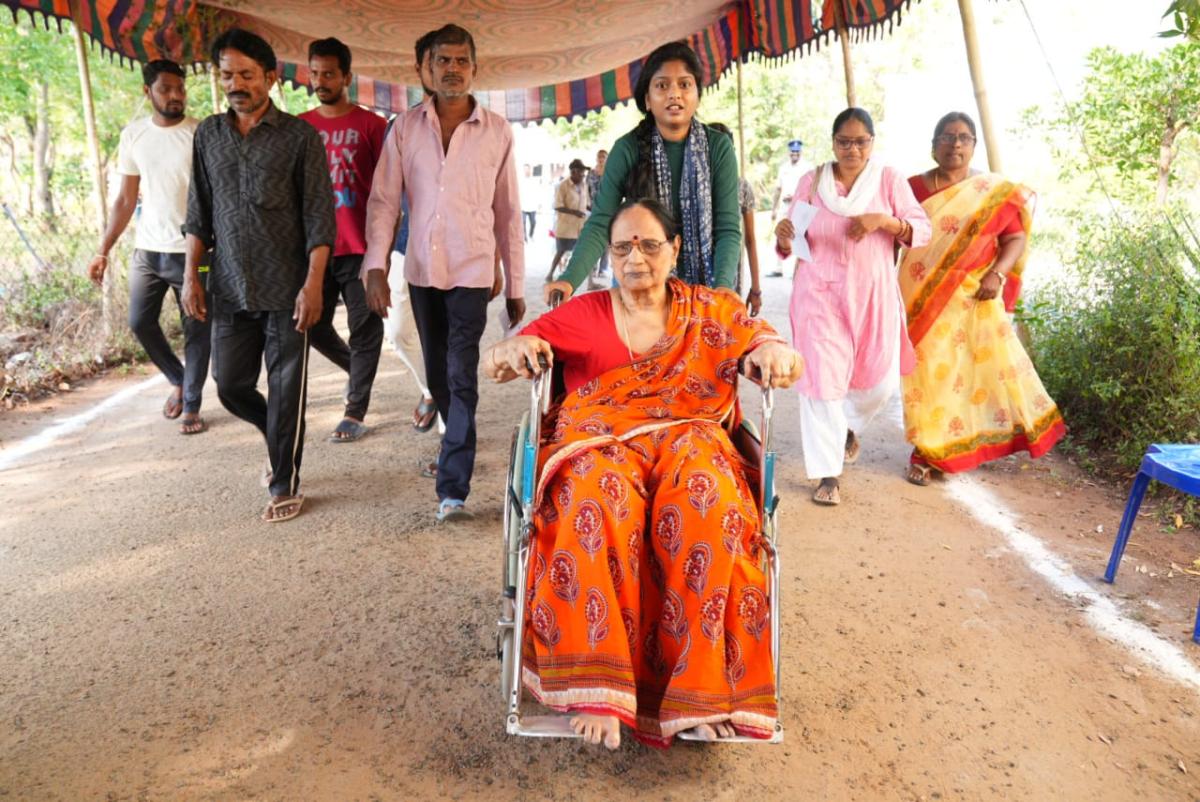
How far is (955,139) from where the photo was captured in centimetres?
445

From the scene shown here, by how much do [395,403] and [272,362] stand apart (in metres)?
2.20

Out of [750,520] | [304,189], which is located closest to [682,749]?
[750,520]

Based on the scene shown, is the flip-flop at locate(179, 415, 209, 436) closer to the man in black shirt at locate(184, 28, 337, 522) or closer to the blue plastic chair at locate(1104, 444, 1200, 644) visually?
the man in black shirt at locate(184, 28, 337, 522)

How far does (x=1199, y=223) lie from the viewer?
635 centimetres

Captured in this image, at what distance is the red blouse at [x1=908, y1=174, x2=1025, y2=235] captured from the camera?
4.50m

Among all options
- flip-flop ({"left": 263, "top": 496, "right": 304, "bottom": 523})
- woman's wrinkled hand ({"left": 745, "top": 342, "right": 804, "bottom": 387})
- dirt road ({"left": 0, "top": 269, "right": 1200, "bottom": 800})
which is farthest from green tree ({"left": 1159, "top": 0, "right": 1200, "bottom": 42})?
flip-flop ({"left": 263, "top": 496, "right": 304, "bottom": 523})

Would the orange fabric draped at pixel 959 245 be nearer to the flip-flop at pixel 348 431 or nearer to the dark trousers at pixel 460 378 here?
the dark trousers at pixel 460 378

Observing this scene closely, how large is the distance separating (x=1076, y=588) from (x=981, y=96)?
10.2ft

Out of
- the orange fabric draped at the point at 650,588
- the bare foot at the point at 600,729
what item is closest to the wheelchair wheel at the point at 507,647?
the orange fabric draped at the point at 650,588

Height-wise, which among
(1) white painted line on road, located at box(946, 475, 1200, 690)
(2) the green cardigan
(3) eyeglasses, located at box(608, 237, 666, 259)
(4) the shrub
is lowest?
(1) white painted line on road, located at box(946, 475, 1200, 690)

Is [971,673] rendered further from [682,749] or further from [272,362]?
[272,362]

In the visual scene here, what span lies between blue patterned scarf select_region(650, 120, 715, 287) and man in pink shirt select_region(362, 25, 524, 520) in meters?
0.94

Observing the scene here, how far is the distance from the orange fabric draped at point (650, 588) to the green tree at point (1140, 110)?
A: 8.44 m

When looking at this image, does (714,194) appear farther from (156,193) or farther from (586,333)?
(156,193)
